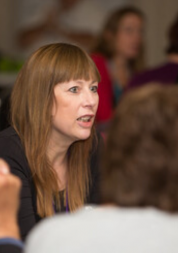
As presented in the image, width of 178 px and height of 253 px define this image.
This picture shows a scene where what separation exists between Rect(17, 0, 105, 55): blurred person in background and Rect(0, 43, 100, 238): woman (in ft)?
13.9

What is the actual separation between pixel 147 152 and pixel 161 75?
2480 mm

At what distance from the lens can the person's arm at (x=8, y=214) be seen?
1213mm

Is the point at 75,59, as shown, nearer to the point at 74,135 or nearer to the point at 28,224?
the point at 74,135

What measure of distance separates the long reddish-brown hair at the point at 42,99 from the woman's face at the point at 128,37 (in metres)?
2.44

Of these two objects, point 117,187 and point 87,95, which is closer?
point 117,187

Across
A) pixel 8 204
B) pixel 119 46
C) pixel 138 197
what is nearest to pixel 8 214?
pixel 8 204

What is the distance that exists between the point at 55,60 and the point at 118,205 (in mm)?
959

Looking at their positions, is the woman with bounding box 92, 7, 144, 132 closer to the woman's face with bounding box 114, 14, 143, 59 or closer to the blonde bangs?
the woman's face with bounding box 114, 14, 143, 59

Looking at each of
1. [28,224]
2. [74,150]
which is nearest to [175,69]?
[74,150]

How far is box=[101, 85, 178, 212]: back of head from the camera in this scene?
1072 mm

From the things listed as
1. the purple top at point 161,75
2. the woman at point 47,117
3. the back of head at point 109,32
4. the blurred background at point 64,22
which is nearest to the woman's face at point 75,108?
the woman at point 47,117

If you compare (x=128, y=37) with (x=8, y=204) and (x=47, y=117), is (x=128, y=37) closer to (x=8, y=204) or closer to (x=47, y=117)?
(x=47, y=117)

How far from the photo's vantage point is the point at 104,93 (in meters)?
4.12

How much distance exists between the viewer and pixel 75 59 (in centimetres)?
201
